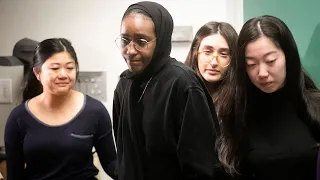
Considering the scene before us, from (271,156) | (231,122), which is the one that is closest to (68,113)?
(231,122)

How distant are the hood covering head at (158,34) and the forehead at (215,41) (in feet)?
1.63

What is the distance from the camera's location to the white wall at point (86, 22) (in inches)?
84.8

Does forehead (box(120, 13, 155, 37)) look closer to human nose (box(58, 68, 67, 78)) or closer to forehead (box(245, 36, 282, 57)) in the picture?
forehead (box(245, 36, 282, 57))

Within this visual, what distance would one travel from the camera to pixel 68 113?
5.25 ft

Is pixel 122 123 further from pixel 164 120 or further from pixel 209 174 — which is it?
pixel 209 174

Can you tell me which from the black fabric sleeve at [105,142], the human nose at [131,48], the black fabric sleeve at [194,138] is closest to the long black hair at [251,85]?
the black fabric sleeve at [194,138]

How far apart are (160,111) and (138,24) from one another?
0.25m

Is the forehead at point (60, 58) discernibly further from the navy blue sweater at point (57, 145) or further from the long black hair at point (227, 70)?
the long black hair at point (227, 70)

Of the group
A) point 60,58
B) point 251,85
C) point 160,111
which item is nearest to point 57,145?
point 60,58

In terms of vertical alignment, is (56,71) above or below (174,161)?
above

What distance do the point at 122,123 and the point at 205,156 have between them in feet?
0.90

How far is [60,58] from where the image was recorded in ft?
5.12

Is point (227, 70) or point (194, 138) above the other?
point (227, 70)

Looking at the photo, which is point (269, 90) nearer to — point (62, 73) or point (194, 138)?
point (194, 138)
